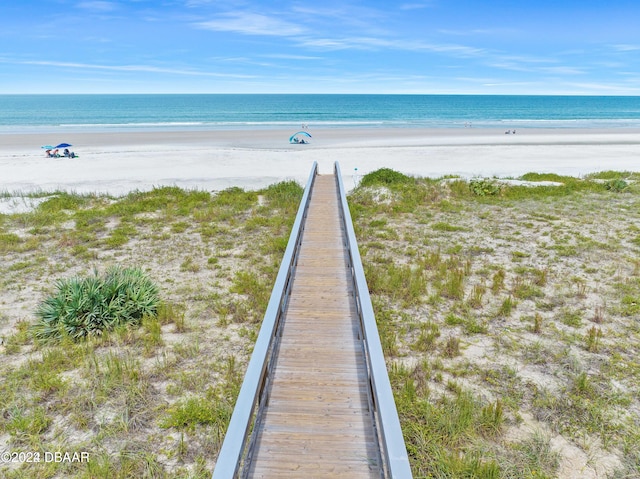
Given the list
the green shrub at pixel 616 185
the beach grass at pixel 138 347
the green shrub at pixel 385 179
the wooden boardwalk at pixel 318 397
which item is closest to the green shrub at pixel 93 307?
the beach grass at pixel 138 347

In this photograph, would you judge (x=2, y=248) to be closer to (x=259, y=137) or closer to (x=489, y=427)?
(x=489, y=427)

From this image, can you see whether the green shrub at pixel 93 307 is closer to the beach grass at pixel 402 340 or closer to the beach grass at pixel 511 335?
the beach grass at pixel 402 340

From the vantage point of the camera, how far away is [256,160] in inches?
1228

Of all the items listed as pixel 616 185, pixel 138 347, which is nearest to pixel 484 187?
pixel 616 185

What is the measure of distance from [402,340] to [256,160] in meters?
25.5

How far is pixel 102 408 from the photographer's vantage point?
609 cm

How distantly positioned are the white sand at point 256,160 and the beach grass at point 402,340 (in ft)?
28.6

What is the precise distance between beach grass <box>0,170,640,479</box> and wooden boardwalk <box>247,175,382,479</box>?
88 cm

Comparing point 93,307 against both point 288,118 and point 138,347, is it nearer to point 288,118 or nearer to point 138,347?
point 138,347

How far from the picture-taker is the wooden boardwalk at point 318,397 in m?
4.48

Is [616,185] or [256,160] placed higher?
[256,160]

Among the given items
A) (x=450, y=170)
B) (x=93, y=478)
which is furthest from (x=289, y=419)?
(x=450, y=170)

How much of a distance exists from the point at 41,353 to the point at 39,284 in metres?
3.54

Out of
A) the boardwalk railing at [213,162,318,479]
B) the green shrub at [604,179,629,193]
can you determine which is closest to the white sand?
the green shrub at [604,179,629,193]
